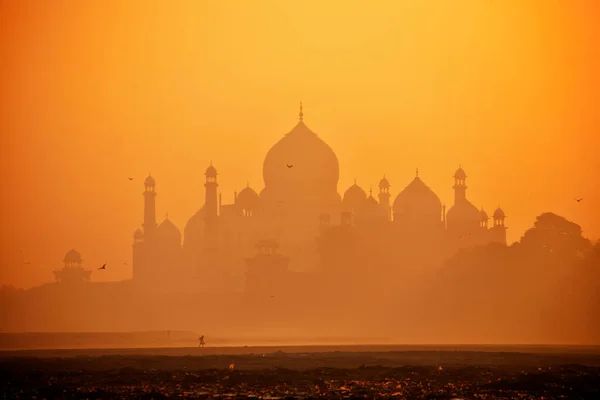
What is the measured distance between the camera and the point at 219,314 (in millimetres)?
96250

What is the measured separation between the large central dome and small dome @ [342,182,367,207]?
4.21 feet

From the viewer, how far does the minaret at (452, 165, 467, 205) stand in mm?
102125

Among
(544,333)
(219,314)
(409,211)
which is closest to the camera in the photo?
(544,333)

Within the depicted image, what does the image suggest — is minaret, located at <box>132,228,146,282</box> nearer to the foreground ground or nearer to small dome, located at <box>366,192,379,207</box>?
small dome, located at <box>366,192,379,207</box>

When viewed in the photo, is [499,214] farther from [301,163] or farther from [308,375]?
[308,375]

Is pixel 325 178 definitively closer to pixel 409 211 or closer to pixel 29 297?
pixel 409 211

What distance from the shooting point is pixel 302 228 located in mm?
106562

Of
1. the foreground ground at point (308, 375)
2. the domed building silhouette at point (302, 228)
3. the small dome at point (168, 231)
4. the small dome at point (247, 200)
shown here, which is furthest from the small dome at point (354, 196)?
the foreground ground at point (308, 375)

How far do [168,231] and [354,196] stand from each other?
→ 1063cm

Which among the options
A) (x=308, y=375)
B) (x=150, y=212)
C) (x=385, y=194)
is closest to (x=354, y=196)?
(x=385, y=194)

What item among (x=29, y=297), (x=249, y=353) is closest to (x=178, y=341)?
(x=249, y=353)

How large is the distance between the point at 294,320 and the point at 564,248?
13412mm

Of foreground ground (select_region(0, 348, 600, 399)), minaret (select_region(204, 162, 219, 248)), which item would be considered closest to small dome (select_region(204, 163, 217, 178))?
minaret (select_region(204, 162, 219, 248))

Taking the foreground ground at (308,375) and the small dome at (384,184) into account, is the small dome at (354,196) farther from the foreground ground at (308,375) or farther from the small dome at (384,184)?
the foreground ground at (308,375)
